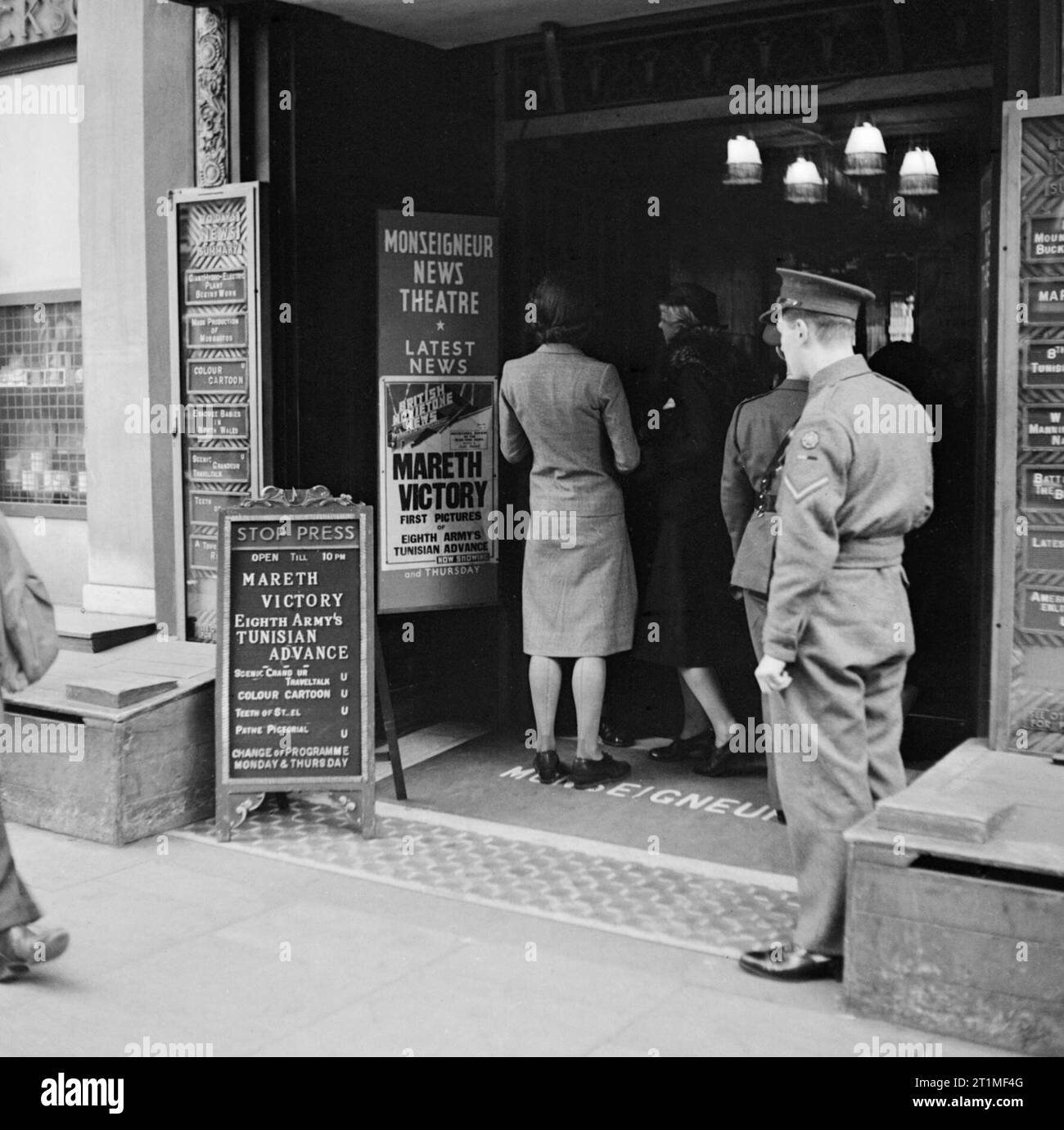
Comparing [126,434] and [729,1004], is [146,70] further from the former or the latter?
[729,1004]

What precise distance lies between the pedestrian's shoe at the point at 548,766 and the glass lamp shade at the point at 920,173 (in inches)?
116

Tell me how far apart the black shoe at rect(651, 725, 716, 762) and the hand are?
8.77 ft

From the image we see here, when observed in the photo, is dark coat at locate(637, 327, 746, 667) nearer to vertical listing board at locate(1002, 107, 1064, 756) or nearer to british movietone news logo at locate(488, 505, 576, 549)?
british movietone news logo at locate(488, 505, 576, 549)

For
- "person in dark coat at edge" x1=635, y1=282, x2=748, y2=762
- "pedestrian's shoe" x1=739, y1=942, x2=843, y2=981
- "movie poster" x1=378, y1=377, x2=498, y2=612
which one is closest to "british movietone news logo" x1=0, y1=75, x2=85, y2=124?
"movie poster" x1=378, y1=377, x2=498, y2=612

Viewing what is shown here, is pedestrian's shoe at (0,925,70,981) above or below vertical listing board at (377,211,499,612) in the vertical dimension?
below

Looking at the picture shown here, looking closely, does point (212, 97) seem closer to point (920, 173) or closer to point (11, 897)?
point (920, 173)

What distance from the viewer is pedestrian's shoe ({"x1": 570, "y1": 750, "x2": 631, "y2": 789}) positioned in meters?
6.42

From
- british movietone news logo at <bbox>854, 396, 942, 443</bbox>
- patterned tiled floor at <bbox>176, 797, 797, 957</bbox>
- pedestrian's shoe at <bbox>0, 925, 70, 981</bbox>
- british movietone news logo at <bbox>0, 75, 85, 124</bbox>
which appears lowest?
patterned tiled floor at <bbox>176, 797, 797, 957</bbox>

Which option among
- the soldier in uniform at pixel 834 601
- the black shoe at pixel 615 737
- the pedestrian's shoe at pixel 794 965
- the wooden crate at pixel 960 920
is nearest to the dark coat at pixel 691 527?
the black shoe at pixel 615 737

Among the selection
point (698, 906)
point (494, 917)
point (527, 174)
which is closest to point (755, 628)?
point (698, 906)

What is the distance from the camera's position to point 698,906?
195 inches

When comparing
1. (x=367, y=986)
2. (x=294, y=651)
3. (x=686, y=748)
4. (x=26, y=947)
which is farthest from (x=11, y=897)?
(x=686, y=748)

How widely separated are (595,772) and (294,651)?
4.94ft

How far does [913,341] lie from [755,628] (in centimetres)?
171
